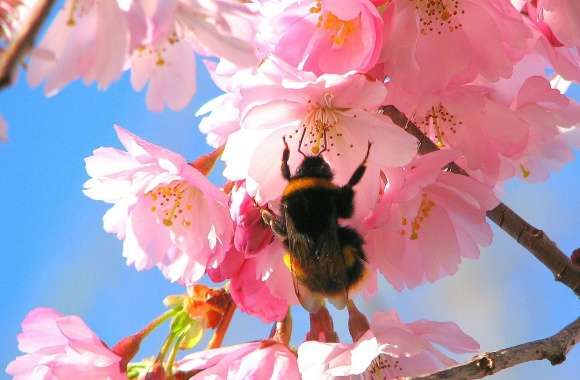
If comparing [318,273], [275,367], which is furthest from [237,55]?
[275,367]

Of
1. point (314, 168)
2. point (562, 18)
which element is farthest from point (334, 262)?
point (562, 18)

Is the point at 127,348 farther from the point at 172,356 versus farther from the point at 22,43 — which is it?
the point at 22,43

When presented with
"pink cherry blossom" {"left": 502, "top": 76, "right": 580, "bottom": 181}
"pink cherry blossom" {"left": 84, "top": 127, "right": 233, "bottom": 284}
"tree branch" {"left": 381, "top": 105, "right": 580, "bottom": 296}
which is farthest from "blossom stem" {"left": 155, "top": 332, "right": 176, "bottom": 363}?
"pink cherry blossom" {"left": 502, "top": 76, "right": 580, "bottom": 181}

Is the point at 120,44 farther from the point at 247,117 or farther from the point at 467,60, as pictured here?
the point at 467,60

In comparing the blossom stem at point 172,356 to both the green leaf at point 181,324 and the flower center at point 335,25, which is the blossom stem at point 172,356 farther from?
the flower center at point 335,25

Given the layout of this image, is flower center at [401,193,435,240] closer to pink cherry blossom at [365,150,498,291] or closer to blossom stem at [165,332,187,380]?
pink cherry blossom at [365,150,498,291]

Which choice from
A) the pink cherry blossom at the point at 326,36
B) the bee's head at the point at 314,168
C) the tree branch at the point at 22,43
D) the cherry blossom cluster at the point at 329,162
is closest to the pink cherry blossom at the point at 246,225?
the cherry blossom cluster at the point at 329,162
